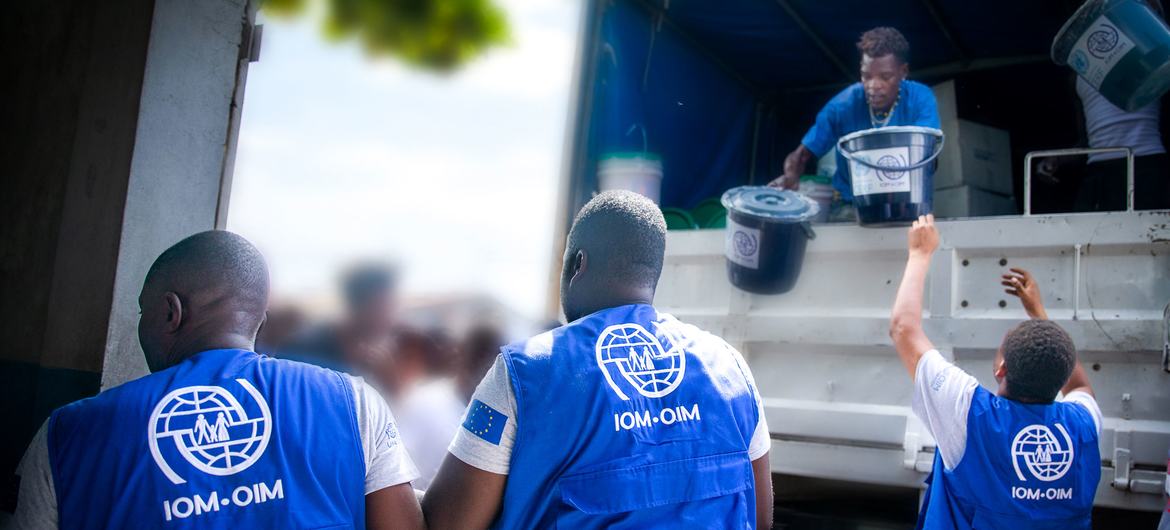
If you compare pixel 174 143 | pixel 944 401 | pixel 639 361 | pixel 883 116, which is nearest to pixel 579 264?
pixel 639 361

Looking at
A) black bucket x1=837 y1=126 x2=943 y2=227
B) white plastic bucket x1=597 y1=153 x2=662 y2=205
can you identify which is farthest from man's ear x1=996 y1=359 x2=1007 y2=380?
white plastic bucket x1=597 y1=153 x2=662 y2=205

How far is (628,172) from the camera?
4289mm

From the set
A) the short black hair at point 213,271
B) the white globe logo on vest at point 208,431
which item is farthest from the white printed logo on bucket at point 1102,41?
the white globe logo on vest at point 208,431

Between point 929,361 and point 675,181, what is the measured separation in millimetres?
2144

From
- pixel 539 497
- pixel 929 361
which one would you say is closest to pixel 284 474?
pixel 539 497

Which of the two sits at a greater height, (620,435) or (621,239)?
(621,239)

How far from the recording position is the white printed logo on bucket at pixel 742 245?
3562mm

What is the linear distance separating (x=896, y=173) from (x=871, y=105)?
0.88 m

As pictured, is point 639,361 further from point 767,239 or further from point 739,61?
point 739,61

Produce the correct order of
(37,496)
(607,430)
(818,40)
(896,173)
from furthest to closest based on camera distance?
(818,40) → (896,173) → (607,430) → (37,496)

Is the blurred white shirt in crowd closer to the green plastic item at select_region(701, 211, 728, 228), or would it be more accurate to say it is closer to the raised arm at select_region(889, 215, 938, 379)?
the raised arm at select_region(889, 215, 938, 379)

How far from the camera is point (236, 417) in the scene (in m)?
1.60

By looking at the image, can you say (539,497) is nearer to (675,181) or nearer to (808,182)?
(808,182)

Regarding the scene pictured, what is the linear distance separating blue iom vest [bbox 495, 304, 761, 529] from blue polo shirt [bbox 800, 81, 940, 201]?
2538 millimetres
